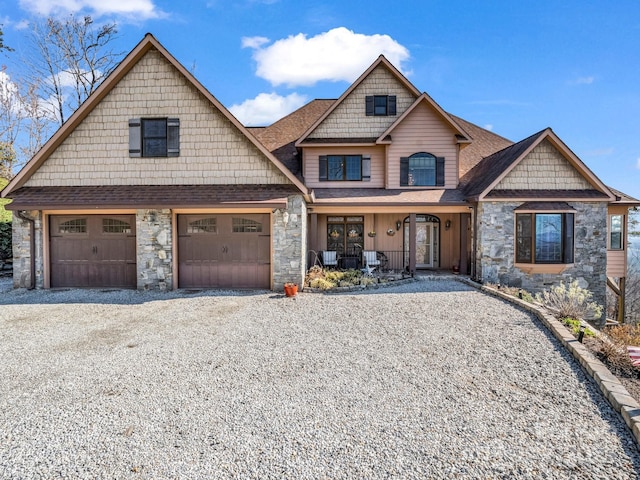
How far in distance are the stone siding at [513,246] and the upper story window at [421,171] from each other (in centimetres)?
252

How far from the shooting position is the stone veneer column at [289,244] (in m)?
10.2

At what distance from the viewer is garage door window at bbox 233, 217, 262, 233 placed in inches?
415

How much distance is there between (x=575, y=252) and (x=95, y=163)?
15382mm

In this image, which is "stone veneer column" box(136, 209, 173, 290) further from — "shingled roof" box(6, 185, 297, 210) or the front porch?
the front porch

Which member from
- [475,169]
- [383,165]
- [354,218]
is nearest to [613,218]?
[475,169]

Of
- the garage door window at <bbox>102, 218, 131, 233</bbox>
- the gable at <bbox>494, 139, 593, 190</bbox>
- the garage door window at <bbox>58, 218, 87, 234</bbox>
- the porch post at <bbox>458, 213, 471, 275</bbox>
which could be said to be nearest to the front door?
the porch post at <bbox>458, 213, 471, 275</bbox>

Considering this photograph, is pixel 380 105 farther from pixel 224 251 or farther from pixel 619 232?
pixel 619 232

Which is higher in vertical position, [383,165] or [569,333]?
[383,165]

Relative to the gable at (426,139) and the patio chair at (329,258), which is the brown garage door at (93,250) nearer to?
the patio chair at (329,258)

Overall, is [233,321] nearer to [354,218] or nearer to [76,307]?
[76,307]

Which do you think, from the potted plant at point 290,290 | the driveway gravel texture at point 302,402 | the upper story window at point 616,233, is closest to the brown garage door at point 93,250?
the driveway gravel texture at point 302,402

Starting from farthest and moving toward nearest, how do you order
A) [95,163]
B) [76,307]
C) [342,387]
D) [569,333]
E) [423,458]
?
[95,163] → [76,307] → [569,333] → [342,387] → [423,458]

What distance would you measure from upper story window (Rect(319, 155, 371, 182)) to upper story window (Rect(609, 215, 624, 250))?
9.29 meters

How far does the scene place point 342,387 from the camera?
430 centimetres
